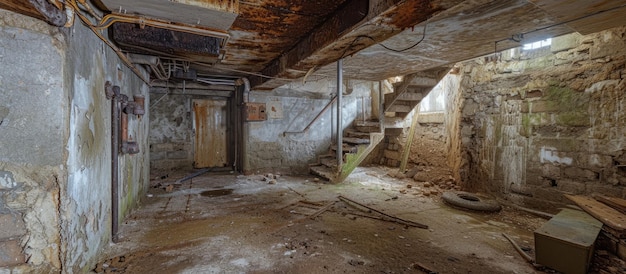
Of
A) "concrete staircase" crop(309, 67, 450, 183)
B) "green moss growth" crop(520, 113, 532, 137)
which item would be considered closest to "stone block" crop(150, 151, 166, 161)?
"concrete staircase" crop(309, 67, 450, 183)

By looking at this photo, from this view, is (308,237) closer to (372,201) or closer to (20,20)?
(372,201)

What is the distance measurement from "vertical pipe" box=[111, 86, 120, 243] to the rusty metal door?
12.8 feet

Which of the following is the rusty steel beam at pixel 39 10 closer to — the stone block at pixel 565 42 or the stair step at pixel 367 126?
→ the stone block at pixel 565 42

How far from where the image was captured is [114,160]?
2594 millimetres

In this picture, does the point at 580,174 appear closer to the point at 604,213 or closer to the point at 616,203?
the point at 616,203

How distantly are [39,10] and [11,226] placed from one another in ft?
3.80

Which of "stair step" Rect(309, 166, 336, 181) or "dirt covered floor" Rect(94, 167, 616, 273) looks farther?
"stair step" Rect(309, 166, 336, 181)

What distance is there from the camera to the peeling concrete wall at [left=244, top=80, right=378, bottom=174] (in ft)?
20.1

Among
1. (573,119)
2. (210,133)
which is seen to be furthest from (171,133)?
(573,119)

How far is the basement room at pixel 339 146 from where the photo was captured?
1547 millimetres

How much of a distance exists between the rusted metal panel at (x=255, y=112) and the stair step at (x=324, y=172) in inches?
62.0

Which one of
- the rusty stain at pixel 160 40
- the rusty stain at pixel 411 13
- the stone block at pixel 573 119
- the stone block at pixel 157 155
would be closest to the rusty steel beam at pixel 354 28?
the rusty stain at pixel 411 13

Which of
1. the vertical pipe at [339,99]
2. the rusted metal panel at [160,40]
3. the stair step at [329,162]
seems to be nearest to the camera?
the rusted metal panel at [160,40]

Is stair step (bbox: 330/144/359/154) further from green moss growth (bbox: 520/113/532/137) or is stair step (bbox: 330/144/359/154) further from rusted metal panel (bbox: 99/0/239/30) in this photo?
rusted metal panel (bbox: 99/0/239/30)
